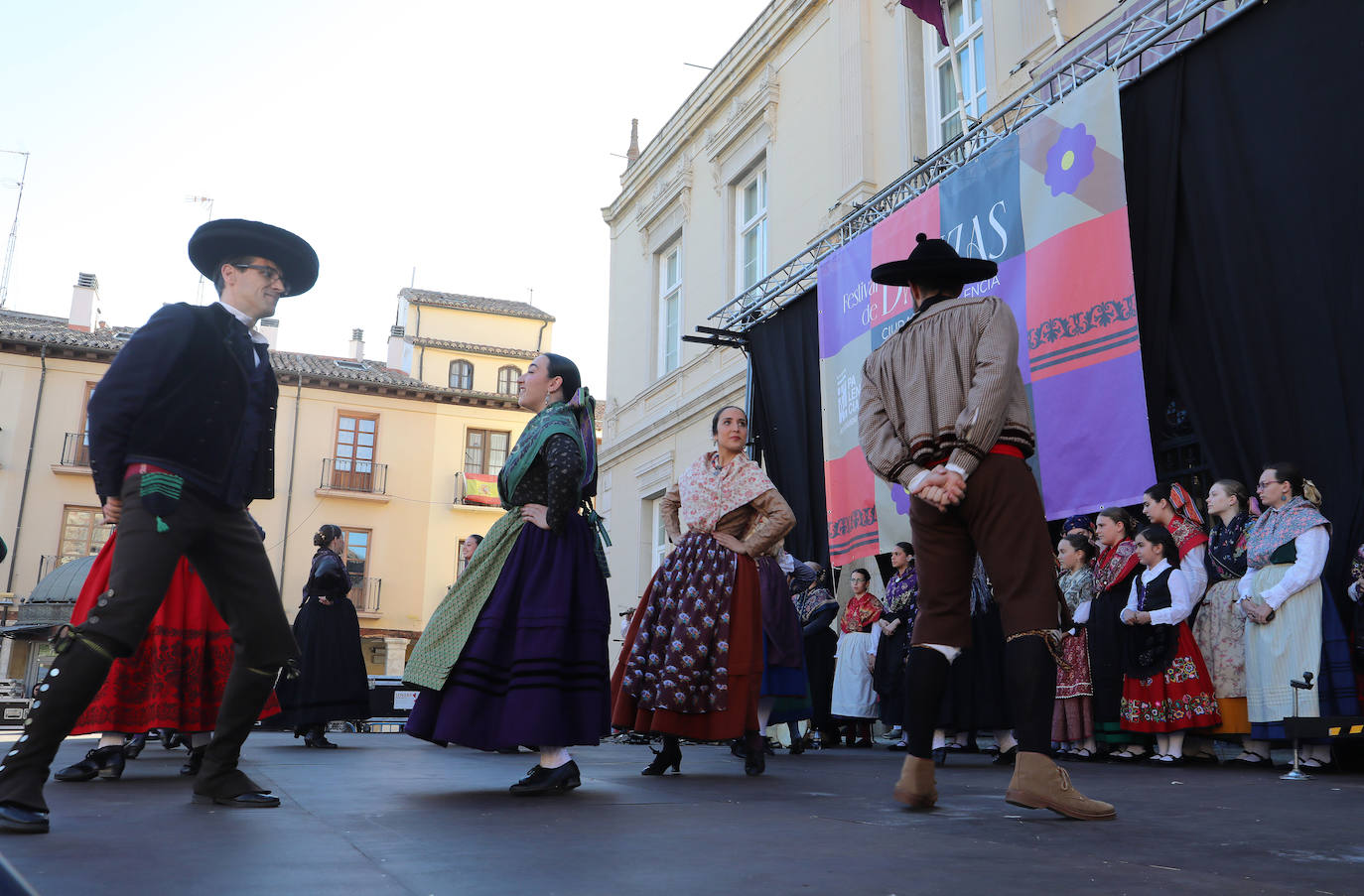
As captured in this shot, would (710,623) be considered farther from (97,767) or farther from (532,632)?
(97,767)

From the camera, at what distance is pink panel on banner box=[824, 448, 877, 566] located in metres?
8.62

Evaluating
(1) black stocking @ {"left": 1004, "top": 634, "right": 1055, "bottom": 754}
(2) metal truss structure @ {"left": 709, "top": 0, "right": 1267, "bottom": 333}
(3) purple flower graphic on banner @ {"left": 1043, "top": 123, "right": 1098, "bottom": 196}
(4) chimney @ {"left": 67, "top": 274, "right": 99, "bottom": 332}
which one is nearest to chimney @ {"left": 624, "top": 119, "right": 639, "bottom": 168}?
(2) metal truss structure @ {"left": 709, "top": 0, "right": 1267, "bottom": 333}

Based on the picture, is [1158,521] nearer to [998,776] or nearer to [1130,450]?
[1130,450]

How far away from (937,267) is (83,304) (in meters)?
32.5

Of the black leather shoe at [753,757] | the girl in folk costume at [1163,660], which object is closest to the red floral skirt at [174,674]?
the black leather shoe at [753,757]

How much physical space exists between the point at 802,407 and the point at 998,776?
604 centimetres

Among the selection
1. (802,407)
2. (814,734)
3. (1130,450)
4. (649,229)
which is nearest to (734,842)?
(1130,450)

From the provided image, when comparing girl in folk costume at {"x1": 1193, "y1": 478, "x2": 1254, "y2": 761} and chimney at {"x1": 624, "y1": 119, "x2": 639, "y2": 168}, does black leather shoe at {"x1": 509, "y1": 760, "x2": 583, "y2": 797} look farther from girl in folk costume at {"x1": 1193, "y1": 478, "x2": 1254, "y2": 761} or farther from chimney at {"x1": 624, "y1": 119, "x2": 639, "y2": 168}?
chimney at {"x1": 624, "y1": 119, "x2": 639, "y2": 168}

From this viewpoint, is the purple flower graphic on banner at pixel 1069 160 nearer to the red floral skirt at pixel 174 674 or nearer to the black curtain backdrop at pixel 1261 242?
the black curtain backdrop at pixel 1261 242

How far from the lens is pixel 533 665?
138 inches

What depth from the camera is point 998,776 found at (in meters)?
4.62

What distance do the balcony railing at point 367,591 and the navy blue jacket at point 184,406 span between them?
2640 cm

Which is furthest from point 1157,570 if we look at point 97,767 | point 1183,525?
point 97,767

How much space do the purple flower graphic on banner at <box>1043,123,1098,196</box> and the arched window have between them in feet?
93.0
